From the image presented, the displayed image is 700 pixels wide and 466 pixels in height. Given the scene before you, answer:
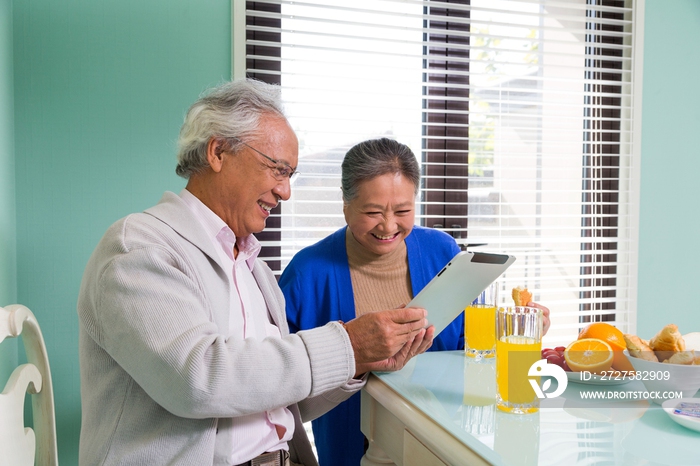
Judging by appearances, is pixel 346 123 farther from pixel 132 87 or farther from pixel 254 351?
pixel 254 351

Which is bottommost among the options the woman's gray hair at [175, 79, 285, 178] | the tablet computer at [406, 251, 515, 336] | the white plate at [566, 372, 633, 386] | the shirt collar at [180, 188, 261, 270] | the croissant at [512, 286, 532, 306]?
the white plate at [566, 372, 633, 386]

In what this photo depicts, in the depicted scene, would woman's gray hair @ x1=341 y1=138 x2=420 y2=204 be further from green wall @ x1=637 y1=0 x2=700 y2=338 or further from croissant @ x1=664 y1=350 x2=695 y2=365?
green wall @ x1=637 y1=0 x2=700 y2=338

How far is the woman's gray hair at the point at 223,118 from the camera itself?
1.18 m

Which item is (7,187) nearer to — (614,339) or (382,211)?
(382,211)

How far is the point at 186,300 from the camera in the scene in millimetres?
956

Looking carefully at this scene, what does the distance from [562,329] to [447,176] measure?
36.3 inches

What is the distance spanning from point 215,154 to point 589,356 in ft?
2.80

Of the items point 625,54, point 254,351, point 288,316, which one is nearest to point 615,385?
point 254,351

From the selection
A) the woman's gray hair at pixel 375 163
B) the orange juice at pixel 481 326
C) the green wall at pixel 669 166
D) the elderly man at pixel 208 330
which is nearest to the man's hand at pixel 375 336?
the elderly man at pixel 208 330

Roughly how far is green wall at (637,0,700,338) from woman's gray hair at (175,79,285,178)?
2.18m

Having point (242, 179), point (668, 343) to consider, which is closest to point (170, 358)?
point (242, 179)

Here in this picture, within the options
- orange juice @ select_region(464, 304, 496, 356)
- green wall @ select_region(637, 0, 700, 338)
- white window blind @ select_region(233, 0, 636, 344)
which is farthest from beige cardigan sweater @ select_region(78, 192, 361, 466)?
green wall @ select_region(637, 0, 700, 338)

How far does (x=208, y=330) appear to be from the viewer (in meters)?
0.95

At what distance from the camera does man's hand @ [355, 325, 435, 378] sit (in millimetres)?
1218
